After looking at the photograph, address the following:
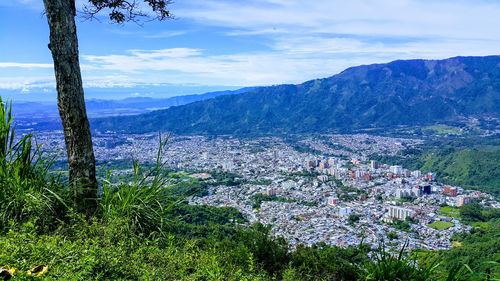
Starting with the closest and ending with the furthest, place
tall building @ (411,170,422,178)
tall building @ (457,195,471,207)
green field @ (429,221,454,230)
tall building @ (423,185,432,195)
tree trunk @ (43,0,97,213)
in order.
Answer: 1. tree trunk @ (43,0,97,213)
2. green field @ (429,221,454,230)
3. tall building @ (457,195,471,207)
4. tall building @ (423,185,432,195)
5. tall building @ (411,170,422,178)

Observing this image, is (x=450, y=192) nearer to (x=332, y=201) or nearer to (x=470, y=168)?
(x=470, y=168)

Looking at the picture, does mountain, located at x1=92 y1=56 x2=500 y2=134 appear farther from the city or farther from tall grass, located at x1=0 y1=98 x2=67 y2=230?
tall grass, located at x1=0 y1=98 x2=67 y2=230

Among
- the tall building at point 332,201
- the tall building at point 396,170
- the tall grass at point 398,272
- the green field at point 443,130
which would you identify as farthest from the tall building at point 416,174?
the tall grass at point 398,272

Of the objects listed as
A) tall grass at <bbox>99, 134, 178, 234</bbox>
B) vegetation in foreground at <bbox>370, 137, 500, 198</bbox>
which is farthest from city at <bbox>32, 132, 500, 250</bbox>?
tall grass at <bbox>99, 134, 178, 234</bbox>

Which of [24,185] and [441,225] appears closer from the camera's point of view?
[24,185]

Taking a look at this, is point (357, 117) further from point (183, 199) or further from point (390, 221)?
point (183, 199)

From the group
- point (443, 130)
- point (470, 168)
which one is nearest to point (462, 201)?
point (470, 168)
